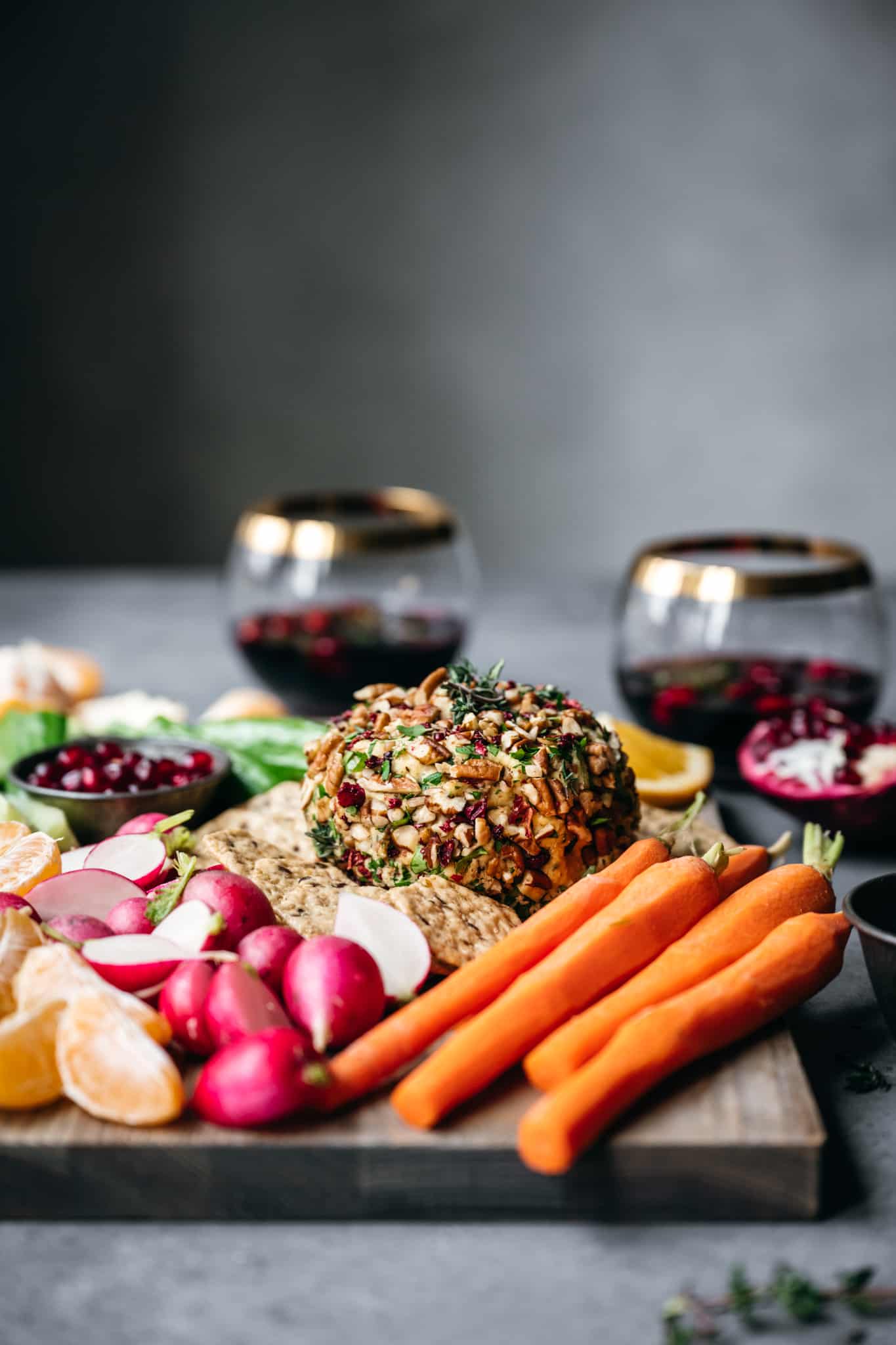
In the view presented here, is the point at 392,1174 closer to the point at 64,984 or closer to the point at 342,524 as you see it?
the point at 64,984

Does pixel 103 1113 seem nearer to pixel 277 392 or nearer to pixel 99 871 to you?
pixel 99 871

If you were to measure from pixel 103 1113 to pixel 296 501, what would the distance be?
8.12 feet

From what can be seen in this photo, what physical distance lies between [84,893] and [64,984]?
0.42 meters

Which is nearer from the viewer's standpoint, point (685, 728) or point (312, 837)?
point (312, 837)

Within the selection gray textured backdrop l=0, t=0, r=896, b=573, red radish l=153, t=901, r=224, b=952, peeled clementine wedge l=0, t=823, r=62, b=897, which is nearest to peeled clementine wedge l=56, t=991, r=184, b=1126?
red radish l=153, t=901, r=224, b=952

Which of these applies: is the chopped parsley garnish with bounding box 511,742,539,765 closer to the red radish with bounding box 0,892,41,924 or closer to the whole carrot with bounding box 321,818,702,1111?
the whole carrot with bounding box 321,818,702,1111

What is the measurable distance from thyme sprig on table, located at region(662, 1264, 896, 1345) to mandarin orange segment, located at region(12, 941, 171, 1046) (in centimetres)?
71

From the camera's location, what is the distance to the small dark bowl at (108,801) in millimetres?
2635

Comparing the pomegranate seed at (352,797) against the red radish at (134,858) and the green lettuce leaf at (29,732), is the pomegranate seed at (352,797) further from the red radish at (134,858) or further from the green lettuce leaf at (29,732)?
the green lettuce leaf at (29,732)

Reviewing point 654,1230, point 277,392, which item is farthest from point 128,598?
point 654,1230

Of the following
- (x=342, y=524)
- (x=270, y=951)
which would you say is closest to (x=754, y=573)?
(x=342, y=524)

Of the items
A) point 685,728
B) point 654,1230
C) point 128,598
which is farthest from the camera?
point 128,598

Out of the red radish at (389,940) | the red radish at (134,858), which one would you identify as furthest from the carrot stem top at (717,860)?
the red radish at (134,858)

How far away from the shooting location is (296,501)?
153 inches
